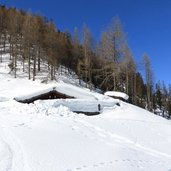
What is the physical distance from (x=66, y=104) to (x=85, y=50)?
96.2 ft

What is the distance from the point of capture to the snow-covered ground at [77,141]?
29.3 feet

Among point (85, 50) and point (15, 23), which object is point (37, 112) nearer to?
point (85, 50)

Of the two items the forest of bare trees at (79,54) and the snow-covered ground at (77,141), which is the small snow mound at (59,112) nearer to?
the snow-covered ground at (77,141)

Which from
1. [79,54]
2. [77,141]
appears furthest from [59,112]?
[79,54]

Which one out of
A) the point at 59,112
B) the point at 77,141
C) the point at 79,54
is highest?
the point at 79,54

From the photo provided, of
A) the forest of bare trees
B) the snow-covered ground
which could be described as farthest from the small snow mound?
the forest of bare trees

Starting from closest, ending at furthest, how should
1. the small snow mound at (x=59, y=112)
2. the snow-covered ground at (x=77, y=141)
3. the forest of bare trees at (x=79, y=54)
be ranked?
the snow-covered ground at (x=77, y=141)
the small snow mound at (x=59, y=112)
the forest of bare trees at (x=79, y=54)

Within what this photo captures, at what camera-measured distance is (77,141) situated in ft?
40.4

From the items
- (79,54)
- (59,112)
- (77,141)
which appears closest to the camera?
(77,141)

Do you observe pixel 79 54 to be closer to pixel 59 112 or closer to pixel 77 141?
pixel 59 112

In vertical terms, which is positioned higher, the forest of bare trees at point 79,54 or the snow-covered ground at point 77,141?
the forest of bare trees at point 79,54

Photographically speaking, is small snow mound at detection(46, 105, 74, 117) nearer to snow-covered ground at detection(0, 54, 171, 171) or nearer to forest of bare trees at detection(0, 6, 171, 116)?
snow-covered ground at detection(0, 54, 171, 171)

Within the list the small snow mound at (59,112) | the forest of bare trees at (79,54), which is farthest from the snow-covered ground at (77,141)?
the forest of bare trees at (79,54)

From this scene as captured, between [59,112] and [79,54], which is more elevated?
[79,54]
